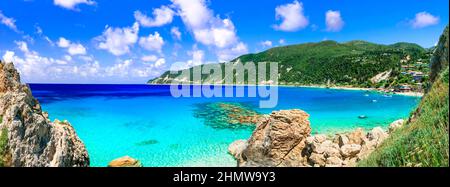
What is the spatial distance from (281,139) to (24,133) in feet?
47.2

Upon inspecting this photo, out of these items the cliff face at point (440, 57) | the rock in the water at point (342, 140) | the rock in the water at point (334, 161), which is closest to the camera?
the cliff face at point (440, 57)

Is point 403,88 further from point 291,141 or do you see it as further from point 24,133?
point 24,133

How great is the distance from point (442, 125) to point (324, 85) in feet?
564

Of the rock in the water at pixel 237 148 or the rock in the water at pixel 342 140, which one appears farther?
the rock in the water at pixel 237 148

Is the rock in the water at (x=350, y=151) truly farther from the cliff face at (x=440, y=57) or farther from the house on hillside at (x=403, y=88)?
the house on hillside at (x=403, y=88)

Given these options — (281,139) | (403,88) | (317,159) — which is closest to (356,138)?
(317,159)

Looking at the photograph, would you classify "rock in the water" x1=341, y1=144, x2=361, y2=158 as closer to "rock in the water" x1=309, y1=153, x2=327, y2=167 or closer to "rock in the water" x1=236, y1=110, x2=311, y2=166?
"rock in the water" x1=309, y1=153, x2=327, y2=167

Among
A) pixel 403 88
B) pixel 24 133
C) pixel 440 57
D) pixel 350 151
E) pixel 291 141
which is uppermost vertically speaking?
pixel 440 57

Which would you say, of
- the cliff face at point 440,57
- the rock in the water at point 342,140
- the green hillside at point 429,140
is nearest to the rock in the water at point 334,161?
the rock in the water at point 342,140

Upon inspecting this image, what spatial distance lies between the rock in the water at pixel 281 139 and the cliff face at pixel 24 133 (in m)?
10.8

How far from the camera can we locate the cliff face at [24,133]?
32.2 ft

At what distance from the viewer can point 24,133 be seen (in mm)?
10633
